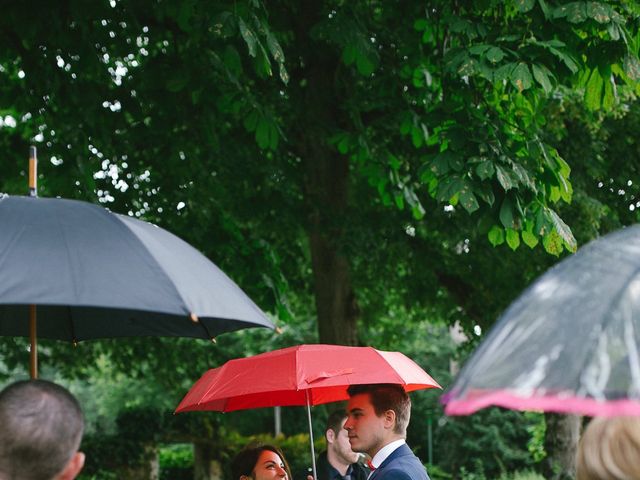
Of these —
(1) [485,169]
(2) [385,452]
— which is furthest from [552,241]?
(2) [385,452]

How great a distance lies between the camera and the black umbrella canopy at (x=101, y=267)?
347 centimetres

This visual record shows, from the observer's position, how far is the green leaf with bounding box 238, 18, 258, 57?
7340 mm

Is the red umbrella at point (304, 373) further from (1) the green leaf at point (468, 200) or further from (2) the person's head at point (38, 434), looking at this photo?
(2) the person's head at point (38, 434)

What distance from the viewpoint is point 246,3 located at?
7.93 m

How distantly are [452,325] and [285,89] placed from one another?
21.3 ft

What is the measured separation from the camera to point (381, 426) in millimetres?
5371

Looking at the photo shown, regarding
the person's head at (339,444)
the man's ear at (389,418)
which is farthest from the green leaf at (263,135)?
the man's ear at (389,418)

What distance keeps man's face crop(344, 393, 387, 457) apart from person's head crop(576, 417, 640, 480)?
288 centimetres

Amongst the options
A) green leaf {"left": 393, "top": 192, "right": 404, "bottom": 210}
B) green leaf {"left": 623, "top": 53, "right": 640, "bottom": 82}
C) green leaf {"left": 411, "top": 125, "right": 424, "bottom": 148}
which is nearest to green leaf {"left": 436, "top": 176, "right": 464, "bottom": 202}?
green leaf {"left": 623, "top": 53, "right": 640, "bottom": 82}

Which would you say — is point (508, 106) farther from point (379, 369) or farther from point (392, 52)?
point (379, 369)

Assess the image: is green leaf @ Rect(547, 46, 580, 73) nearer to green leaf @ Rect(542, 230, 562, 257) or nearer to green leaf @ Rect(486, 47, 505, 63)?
green leaf @ Rect(486, 47, 505, 63)

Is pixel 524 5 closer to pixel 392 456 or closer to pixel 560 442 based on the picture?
pixel 392 456

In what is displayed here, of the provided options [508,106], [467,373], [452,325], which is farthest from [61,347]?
[467,373]

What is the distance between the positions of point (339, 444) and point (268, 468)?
122 cm
